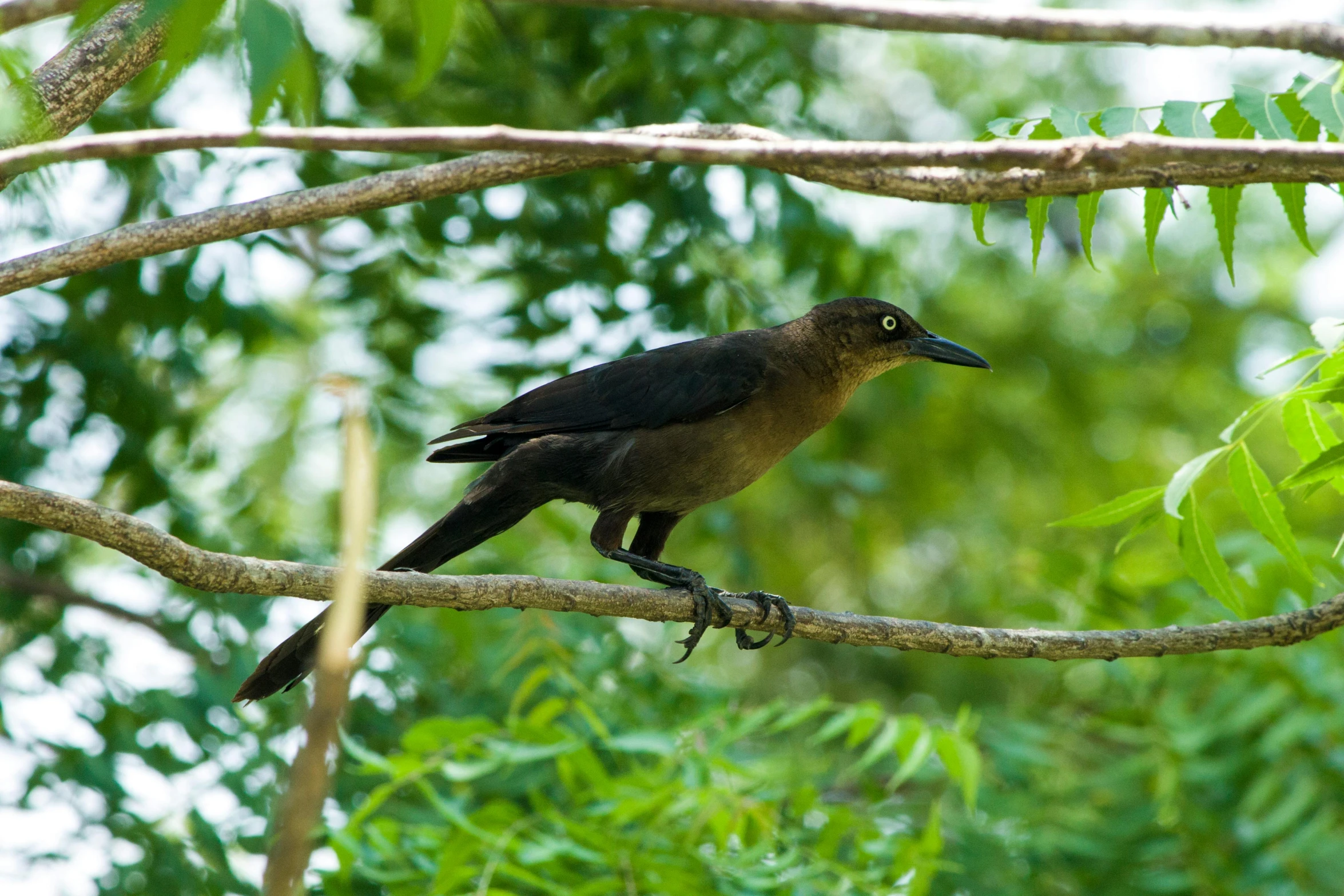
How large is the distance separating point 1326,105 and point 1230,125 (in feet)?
1.46

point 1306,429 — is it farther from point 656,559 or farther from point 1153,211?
point 656,559

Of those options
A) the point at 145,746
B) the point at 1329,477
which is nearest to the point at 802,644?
the point at 145,746

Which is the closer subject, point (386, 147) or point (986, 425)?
point (386, 147)

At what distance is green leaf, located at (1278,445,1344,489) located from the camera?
2713mm

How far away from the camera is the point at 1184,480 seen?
9.59 feet

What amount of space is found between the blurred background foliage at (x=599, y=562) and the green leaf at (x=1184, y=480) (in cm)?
26

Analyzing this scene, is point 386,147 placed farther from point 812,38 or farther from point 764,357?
point 812,38

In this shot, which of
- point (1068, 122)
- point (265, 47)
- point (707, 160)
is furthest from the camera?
point (1068, 122)

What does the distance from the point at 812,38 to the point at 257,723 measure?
5.82m

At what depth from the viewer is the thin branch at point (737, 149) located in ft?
5.96

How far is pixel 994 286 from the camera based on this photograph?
9.47 m

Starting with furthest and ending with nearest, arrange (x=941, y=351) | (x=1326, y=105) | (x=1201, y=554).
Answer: (x=941, y=351) → (x=1201, y=554) → (x=1326, y=105)

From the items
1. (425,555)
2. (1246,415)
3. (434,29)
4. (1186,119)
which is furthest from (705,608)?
(434,29)

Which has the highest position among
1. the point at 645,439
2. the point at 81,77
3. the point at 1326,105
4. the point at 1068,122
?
the point at 645,439
